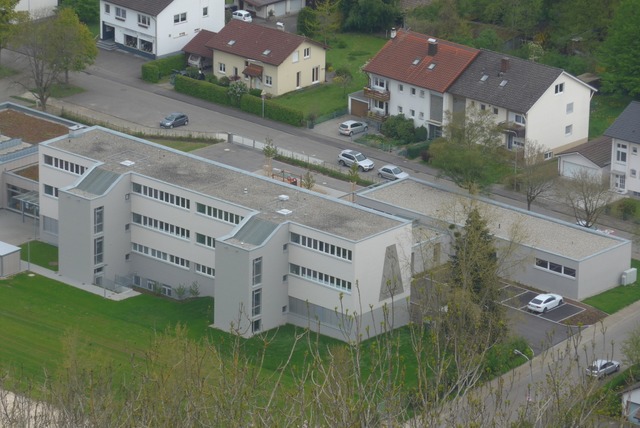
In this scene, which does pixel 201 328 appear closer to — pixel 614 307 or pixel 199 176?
pixel 199 176

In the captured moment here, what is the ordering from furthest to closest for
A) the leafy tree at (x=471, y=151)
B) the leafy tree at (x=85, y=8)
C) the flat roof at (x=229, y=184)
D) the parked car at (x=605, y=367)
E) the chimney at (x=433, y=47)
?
the leafy tree at (x=85, y=8), the chimney at (x=433, y=47), the leafy tree at (x=471, y=151), the flat roof at (x=229, y=184), the parked car at (x=605, y=367)

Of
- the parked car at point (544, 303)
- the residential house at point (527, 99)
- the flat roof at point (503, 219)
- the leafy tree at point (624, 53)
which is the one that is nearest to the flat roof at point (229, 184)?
the flat roof at point (503, 219)

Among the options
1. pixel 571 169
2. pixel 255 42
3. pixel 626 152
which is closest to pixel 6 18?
pixel 255 42

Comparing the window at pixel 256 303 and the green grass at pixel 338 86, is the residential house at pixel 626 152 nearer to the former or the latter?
the green grass at pixel 338 86

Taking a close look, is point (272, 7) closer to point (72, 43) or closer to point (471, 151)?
point (72, 43)

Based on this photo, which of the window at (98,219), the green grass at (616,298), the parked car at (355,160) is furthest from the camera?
the parked car at (355,160)

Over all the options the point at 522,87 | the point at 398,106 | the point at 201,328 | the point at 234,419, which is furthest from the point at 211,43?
the point at 234,419
